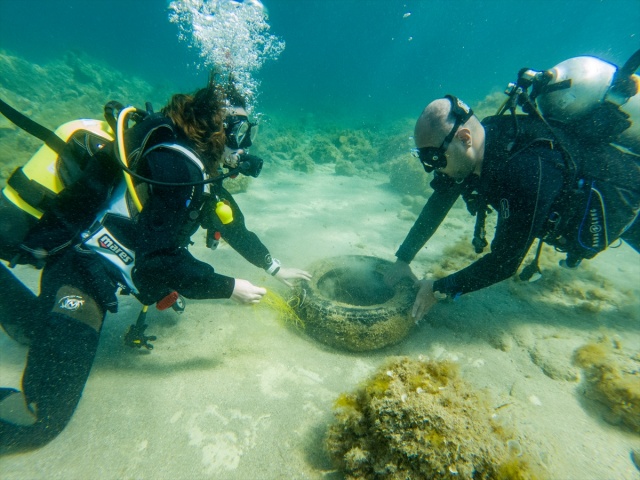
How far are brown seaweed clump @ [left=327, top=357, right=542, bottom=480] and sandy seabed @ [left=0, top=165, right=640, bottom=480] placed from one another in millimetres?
303

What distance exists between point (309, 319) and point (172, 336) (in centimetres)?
161

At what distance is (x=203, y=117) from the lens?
96.8 inches

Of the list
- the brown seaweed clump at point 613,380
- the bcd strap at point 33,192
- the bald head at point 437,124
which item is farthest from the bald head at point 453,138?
the bcd strap at point 33,192

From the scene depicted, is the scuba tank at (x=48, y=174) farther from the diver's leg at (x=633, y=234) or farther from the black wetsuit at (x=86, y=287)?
the diver's leg at (x=633, y=234)

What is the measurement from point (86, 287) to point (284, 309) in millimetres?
2027

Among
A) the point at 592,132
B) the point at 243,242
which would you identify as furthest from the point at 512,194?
the point at 243,242

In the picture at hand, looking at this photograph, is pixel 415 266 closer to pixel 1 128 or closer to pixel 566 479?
pixel 566 479

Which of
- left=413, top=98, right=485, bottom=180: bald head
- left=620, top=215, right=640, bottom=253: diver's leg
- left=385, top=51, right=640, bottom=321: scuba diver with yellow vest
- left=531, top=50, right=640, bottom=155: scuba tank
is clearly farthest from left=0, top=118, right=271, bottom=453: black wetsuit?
left=620, top=215, right=640, bottom=253: diver's leg

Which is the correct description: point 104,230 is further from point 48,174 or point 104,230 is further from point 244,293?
point 244,293

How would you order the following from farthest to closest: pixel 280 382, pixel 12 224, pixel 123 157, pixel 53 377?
pixel 280 382 < pixel 12 224 < pixel 53 377 < pixel 123 157

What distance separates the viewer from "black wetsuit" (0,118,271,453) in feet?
7.11

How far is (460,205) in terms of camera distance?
9797mm

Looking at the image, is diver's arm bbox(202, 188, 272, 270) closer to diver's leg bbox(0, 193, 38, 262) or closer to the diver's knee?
the diver's knee

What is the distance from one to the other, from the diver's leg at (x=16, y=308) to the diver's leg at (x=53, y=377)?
2.59 ft
